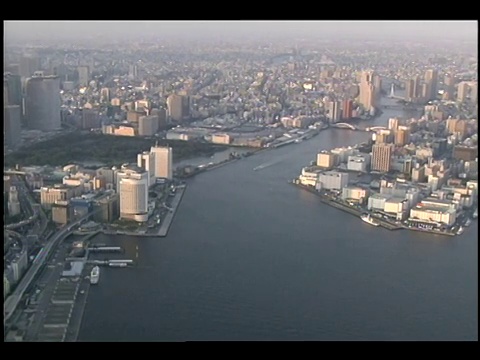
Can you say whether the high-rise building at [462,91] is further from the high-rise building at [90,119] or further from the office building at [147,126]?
the high-rise building at [90,119]

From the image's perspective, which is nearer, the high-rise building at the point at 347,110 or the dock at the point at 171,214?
the dock at the point at 171,214

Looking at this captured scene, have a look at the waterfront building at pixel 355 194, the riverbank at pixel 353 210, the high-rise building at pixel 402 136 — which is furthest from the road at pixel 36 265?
the high-rise building at pixel 402 136

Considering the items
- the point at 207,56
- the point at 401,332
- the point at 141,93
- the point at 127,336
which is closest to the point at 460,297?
the point at 401,332

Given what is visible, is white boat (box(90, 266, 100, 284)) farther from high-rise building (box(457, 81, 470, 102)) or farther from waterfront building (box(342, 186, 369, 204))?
high-rise building (box(457, 81, 470, 102))

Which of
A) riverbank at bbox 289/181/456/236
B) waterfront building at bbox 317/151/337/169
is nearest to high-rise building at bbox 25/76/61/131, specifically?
riverbank at bbox 289/181/456/236

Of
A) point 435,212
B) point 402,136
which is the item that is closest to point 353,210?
point 435,212
